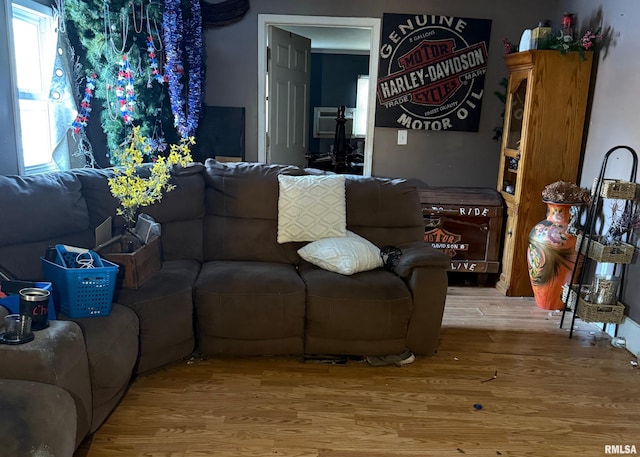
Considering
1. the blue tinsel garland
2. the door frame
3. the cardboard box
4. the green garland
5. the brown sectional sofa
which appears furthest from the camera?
the door frame

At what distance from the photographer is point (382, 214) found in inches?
126

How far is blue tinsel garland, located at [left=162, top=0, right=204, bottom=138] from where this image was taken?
12.0ft

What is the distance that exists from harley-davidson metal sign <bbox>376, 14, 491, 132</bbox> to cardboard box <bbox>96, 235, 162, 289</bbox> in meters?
2.44

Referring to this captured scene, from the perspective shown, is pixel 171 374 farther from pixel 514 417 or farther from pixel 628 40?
pixel 628 40

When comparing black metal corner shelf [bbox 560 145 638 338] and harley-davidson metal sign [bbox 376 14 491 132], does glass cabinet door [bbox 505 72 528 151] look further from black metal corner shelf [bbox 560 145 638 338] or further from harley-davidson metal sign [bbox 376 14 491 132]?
black metal corner shelf [bbox 560 145 638 338]

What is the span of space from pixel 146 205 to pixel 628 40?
3.14m

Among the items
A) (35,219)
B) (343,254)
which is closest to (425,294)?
(343,254)

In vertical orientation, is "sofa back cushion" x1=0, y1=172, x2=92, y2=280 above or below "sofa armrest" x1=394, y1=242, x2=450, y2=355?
above

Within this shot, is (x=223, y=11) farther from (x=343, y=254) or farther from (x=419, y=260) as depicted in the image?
(x=419, y=260)

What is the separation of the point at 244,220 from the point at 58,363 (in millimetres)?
1558

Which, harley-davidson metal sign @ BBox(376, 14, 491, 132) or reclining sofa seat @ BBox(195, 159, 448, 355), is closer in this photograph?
reclining sofa seat @ BBox(195, 159, 448, 355)

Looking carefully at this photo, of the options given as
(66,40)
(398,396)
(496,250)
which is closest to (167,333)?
(398,396)

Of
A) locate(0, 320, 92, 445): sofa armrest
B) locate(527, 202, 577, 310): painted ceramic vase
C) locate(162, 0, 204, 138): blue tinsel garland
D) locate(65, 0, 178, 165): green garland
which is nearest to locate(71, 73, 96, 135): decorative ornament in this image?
locate(65, 0, 178, 165): green garland

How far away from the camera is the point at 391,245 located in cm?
317
